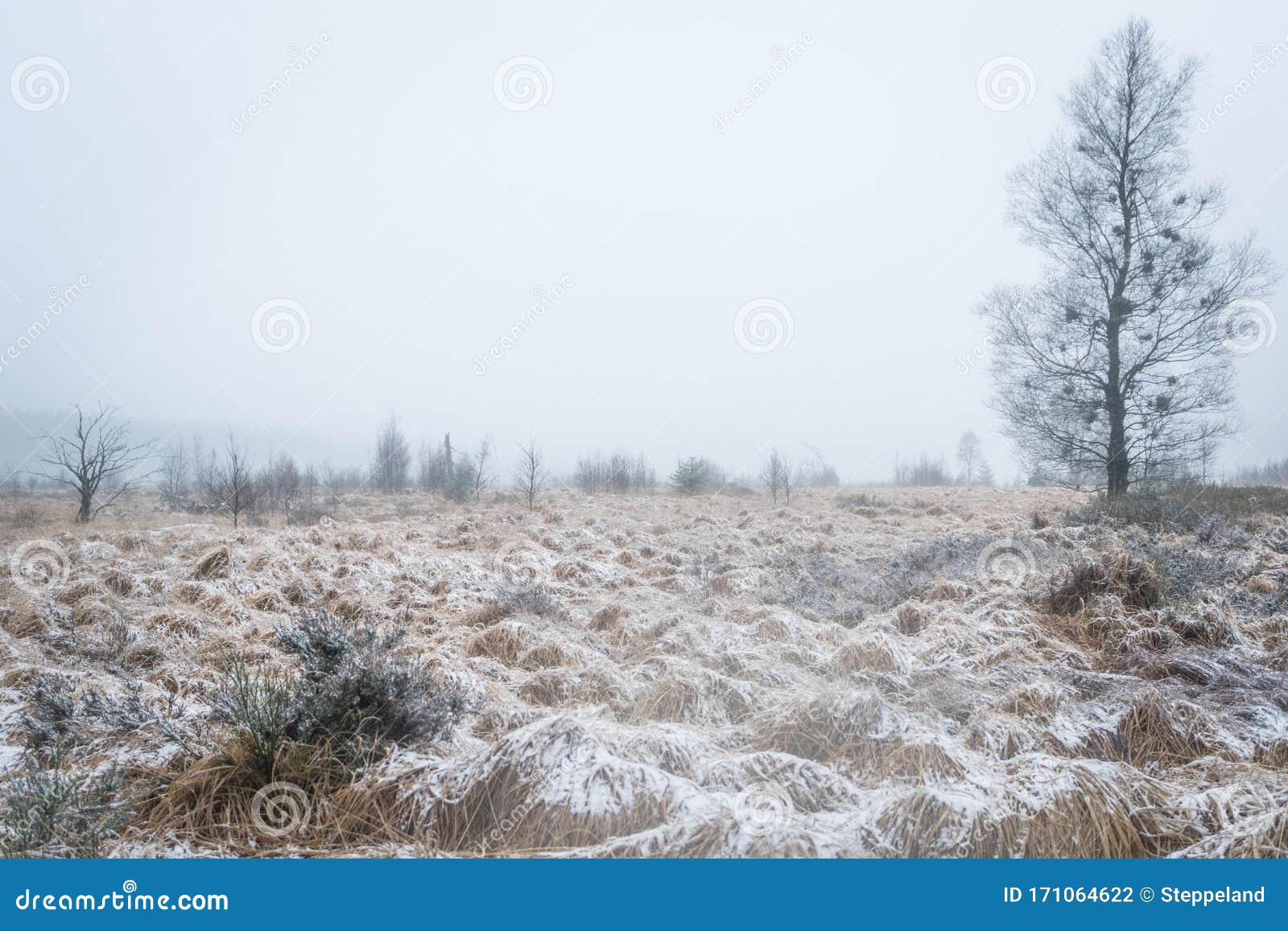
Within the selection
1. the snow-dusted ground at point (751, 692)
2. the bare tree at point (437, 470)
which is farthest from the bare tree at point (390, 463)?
the snow-dusted ground at point (751, 692)

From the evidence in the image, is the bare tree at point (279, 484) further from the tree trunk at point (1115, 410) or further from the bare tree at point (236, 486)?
the tree trunk at point (1115, 410)

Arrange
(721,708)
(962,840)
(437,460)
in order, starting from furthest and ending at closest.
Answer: (437,460), (721,708), (962,840)

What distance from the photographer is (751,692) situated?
3943mm

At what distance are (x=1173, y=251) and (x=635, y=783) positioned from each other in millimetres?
16390

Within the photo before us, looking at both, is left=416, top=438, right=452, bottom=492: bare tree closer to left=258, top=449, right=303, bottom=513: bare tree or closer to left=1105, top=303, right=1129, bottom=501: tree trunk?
left=258, top=449, right=303, bottom=513: bare tree

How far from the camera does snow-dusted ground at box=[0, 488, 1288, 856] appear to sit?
2.50m

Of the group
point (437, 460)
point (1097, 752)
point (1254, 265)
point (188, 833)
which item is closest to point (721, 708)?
point (1097, 752)

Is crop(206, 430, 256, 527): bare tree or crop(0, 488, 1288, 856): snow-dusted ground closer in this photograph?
crop(0, 488, 1288, 856): snow-dusted ground

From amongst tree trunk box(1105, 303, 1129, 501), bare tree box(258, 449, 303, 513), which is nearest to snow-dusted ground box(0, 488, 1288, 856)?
tree trunk box(1105, 303, 1129, 501)

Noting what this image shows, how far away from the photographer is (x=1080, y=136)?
1443 cm

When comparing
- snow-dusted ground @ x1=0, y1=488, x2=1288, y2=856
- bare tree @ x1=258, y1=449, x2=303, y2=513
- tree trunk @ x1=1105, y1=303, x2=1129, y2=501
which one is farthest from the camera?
bare tree @ x1=258, y1=449, x2=303, y2=513

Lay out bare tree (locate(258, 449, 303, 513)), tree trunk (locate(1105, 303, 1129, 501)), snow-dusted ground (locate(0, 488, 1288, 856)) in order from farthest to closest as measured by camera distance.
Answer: bare tree (locate(258, 449, 303, 513)) → tree trunk (locate(1105, 303, 1129, 501)) → snow-dusted ground (locate(0, 488, 1288, 856))

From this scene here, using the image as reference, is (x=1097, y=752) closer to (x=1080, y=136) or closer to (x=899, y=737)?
(x=899, y=737)

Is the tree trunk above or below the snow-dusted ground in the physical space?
above
